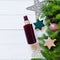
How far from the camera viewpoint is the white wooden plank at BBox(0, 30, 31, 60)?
4.28 feet

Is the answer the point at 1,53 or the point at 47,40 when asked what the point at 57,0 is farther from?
the point at 1,53

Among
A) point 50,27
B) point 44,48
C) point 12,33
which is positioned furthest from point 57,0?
point 12,33

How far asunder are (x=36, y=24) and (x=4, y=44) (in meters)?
0.26

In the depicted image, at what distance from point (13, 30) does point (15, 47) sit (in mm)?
112

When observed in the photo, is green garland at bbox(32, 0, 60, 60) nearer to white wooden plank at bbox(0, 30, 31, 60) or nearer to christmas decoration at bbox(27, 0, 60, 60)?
christmas decoration at bbox(27, 0, 60, 60)

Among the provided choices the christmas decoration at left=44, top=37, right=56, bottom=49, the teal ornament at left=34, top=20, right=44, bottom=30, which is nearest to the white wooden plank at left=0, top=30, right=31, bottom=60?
the teal ornament at left=34, top=20, right=44, bottom=30

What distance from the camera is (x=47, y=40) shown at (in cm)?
110

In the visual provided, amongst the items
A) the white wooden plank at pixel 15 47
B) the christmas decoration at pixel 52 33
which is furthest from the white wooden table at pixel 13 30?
the christmas decoration at pixel 52 33

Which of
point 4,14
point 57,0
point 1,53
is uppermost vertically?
point 57,0

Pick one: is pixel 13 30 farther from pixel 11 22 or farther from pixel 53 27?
pixel 53 27

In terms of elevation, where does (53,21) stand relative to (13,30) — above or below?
above

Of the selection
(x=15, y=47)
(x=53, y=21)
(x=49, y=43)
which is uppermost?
(x=53, y=21)

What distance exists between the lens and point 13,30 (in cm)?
132

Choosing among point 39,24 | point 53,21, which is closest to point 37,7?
point 39,24
